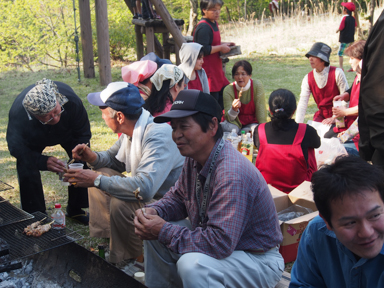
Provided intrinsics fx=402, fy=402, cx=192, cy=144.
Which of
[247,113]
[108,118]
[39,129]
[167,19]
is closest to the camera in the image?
[108,118]

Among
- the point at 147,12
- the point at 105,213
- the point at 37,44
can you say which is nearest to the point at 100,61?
the point at 147,12

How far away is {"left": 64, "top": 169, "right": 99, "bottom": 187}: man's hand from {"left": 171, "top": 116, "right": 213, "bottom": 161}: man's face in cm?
104

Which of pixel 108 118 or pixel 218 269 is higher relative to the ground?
pixel 108 118

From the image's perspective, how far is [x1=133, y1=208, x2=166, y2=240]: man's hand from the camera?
8.07 ft

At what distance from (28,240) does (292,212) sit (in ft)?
7.20

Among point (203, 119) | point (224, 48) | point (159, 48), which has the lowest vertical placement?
point (203, 119)

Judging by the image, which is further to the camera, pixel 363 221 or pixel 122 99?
pixel 122 99

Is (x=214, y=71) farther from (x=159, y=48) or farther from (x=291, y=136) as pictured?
(x=159, y=48)

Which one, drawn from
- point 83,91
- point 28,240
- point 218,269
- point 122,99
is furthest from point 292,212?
point 83,91

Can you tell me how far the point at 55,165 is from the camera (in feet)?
12.2

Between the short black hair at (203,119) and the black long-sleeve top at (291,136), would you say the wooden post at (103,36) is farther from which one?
the short black hair at (203,119)

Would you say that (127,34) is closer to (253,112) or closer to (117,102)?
(253,112)

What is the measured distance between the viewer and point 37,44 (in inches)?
508

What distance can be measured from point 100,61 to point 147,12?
160 cm
